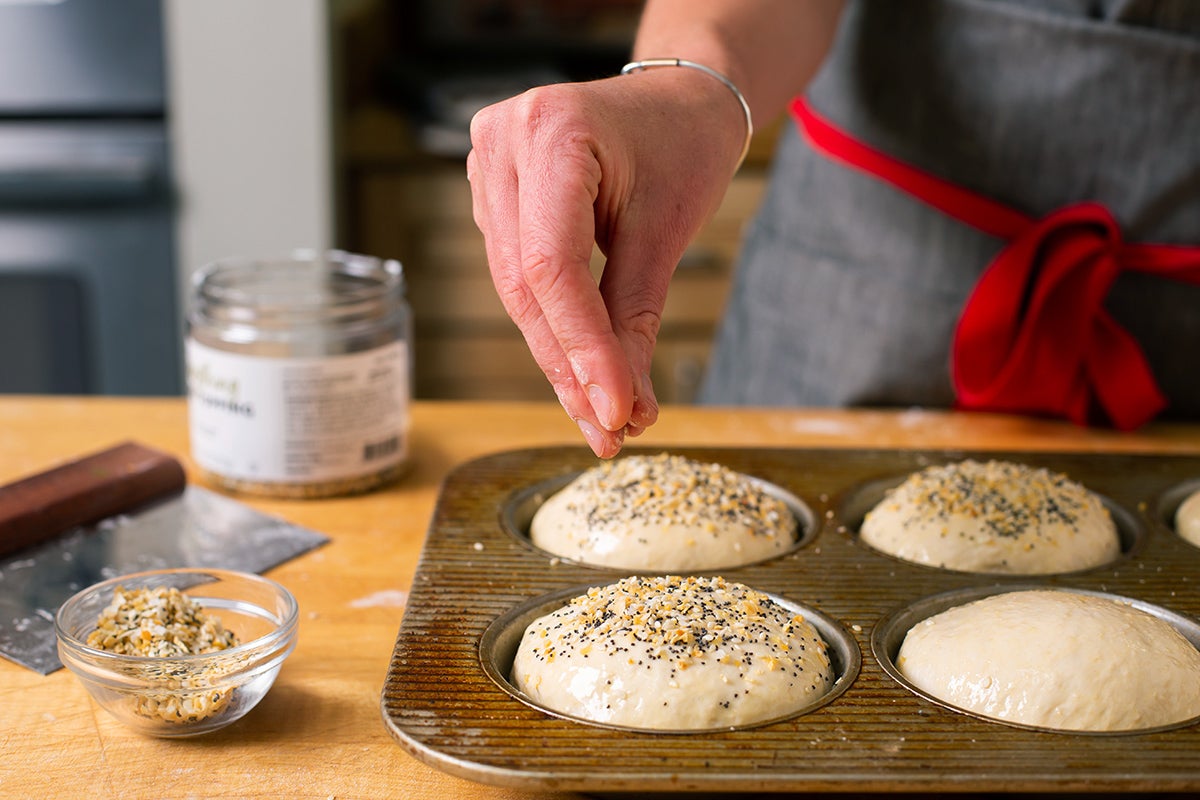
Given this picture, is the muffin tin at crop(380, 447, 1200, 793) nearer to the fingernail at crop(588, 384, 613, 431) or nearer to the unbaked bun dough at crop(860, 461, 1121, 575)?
the unbaked bun dough at crop(860, 461, 1121, 575)

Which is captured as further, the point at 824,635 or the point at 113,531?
the point at 113,531

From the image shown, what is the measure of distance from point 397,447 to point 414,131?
5.82ft

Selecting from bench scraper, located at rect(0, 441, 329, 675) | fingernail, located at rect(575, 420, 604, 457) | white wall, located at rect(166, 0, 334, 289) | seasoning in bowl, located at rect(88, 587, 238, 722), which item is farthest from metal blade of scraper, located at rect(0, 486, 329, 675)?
white wall, located at rect(166, 0, 334, 289)

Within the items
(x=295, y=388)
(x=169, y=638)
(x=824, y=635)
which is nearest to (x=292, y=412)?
(x=295, y=388)

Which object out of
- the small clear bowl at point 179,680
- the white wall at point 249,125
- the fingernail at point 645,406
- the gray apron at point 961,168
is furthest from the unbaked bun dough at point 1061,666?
the white wall at point 249,125

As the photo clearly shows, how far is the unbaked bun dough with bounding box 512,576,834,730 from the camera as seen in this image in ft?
3.40

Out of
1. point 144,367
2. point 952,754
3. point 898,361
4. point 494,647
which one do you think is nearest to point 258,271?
point 494,647

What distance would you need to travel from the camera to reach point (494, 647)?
1.14 m

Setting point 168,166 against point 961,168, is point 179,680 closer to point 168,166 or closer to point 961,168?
point 961,168

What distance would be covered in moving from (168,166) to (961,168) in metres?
1.89

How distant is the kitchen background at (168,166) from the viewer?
280cm

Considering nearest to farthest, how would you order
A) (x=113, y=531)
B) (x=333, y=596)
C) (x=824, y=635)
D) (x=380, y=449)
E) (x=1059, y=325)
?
1. (x=824, y=635)
2. (x=333, y=596)
3. (x=113, y=531)
4. (x=380, y=449)
5. (x=1059, y=325)

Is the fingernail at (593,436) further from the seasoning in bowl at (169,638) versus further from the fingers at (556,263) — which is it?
the seasoning in bowl at (169,638)

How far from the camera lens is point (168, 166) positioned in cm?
290
